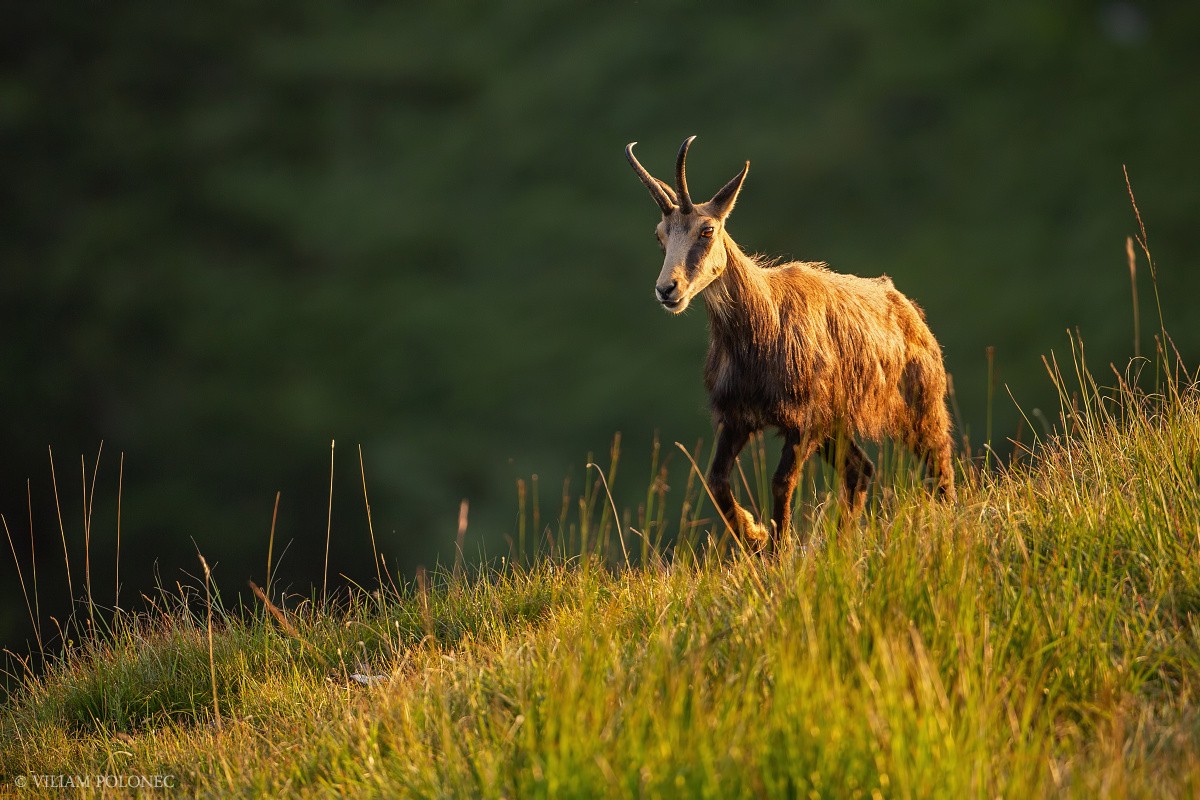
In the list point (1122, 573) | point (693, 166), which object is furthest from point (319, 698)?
point (693, 166)

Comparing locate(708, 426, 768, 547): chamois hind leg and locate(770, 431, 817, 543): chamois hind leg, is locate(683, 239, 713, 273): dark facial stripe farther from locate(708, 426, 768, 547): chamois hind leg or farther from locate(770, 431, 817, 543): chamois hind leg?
locate(770, 431, 817, 543): chamois hind leg

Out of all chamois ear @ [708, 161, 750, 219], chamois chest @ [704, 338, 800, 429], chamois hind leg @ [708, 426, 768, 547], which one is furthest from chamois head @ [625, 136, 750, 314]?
chamois hind leg @ [708, 426, 768, 547]

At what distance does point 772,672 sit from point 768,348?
3.95m

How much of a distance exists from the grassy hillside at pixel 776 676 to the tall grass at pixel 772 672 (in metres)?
0.01

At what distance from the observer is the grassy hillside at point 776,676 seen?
3.08m

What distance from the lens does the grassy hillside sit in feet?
10.1

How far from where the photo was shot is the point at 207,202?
35.7 m

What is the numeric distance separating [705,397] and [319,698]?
10.5ft

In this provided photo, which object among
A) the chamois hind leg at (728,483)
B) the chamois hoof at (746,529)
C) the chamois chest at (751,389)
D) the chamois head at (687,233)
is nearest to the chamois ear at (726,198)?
the chamois head at (687,233)

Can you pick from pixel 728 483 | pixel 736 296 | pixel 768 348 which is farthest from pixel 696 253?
pixel 728 483

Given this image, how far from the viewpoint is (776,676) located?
3.29 m

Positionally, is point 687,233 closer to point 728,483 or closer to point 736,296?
point 736,296

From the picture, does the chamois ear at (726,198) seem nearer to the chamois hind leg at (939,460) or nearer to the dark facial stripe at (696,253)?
the dark facial stripe at (696,253)

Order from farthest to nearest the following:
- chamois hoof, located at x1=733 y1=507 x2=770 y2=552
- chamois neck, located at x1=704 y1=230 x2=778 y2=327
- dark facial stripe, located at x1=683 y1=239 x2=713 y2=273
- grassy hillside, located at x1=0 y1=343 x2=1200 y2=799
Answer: chamois neck, located at x1=704 y1=230 x2=778 y2=327 → dark facial stripe, located at x1=683 y1=239 x2=713 y2=273 → chamois hoof, located at x1=733 y1=507 x2=770 y2=552 → grassy hillside, located at x1=0 y1=343 x2=1200 y2=799
